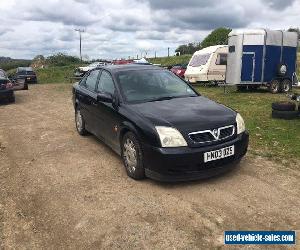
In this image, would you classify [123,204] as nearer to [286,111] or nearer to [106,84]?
[106,84]

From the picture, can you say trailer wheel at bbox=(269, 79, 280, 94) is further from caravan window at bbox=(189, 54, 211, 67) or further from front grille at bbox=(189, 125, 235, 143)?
front grille at bbox=(189, 125, 235, 143)

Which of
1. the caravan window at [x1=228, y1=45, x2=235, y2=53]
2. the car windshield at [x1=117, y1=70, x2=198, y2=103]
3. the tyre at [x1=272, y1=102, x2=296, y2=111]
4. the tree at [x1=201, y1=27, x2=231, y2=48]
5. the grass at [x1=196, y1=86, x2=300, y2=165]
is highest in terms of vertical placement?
the tree at [x1=201, y1=27, x2=231, y2=48]

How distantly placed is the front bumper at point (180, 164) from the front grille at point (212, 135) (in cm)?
10

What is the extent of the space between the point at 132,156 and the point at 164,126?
2.52 ft

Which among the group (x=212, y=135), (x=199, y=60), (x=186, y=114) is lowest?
(x=212, y=135)

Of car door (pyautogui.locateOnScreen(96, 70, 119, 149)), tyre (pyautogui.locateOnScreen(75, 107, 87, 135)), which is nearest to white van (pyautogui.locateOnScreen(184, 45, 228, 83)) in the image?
tyre (pyautogui.locateOnScreen(75, 107, 87, 135))

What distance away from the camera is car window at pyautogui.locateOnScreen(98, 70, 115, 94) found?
6.40 m

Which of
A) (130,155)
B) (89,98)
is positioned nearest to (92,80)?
(89,98)

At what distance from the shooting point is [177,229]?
13.1ft

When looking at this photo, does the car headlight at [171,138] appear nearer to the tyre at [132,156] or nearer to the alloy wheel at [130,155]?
the tyre at [132,156]

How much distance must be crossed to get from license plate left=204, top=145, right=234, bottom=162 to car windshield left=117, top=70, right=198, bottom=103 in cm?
146

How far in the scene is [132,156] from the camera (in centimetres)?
538

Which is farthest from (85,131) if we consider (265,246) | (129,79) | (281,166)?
(265,246)

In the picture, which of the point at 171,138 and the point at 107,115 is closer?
the point at 171,138
